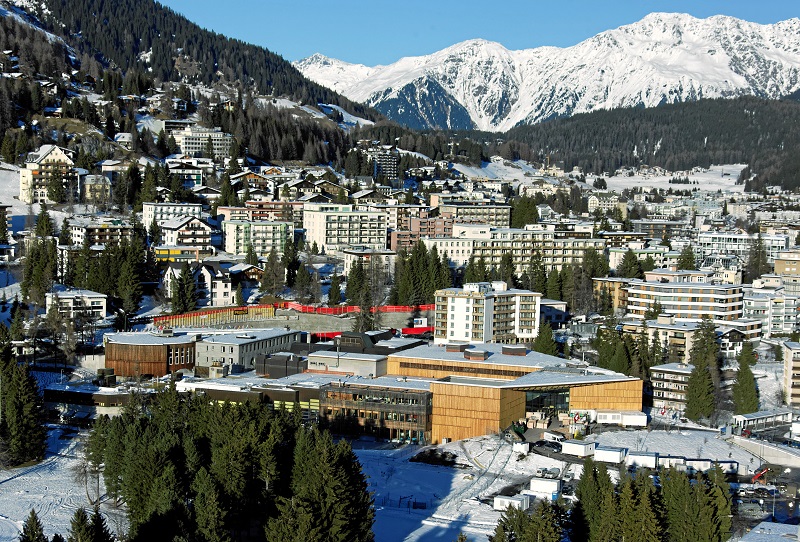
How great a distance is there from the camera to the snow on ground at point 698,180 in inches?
5709

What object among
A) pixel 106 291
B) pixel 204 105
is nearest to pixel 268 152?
pixel 204 105

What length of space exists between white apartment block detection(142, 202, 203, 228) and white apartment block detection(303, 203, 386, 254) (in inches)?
267

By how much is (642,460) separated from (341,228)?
36.2 meters

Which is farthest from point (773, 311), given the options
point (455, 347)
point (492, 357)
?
point (455, 347)

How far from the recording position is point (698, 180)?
505 feet

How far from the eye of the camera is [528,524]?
919 inches

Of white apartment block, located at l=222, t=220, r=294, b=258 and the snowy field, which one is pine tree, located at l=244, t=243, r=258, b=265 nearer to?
white apartment block, located at l=222, t=220, r=294, b=258

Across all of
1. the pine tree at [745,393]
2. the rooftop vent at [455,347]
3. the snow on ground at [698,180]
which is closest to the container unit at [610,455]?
the pine tree at [745,393]

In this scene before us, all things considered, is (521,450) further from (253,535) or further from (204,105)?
(204,105)

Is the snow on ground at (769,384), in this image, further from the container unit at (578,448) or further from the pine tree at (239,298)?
the pine tree at (239,298)

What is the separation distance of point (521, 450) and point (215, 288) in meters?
24.1

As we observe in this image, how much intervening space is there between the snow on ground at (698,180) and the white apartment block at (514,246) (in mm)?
75851

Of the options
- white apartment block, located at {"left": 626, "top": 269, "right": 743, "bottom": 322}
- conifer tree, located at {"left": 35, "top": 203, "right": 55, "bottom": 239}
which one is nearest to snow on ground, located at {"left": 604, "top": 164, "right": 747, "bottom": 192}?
white apartment block, located at {"left": 626, "top": 269, "right": 743, "bottom": 322}

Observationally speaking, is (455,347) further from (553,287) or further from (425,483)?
(553,287)
